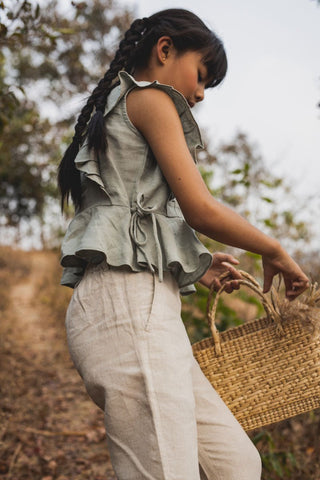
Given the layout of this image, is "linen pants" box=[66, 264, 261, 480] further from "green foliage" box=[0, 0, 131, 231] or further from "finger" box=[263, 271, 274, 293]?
"green foliage" box=[0, 0, 131, 231]

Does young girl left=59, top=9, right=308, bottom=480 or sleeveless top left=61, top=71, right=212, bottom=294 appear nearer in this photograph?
young girl left=59, top=9, right=308, bottom=480

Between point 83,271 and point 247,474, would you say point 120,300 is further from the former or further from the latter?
point 247,474

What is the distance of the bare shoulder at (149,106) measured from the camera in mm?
1296

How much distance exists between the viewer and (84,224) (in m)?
1.42

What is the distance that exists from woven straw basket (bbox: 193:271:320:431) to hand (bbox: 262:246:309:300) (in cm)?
10

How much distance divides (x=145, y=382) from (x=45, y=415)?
3029mm

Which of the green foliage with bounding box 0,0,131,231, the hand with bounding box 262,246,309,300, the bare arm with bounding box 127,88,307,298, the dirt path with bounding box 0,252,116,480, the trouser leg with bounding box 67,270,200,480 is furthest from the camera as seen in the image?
the green foliage with bounding box 0,0,131,231

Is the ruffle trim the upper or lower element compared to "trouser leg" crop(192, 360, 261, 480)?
upper

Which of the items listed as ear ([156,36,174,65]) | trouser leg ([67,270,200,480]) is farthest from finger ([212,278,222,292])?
ear ([156,36,174,65])

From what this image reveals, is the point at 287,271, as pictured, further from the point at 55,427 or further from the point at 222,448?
the point at 55,427

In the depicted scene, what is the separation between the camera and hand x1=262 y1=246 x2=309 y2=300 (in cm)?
142

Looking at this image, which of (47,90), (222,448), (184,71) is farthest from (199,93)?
(47,90)

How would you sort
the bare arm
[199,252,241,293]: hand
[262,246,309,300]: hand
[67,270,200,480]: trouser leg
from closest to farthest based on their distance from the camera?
[67,270,200,480]: trouser leg
the bare arm
[262,246,309,300]: hand
[199,252,241,293]: hand

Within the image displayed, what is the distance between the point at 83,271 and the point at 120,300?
249 mm
